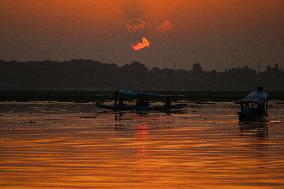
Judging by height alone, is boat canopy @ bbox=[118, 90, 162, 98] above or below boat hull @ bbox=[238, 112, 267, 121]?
above

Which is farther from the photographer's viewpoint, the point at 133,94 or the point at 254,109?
the point at 133,94

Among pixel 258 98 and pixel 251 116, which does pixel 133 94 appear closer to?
pixel 258 98

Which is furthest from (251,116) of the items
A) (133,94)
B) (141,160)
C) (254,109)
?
(141,160)

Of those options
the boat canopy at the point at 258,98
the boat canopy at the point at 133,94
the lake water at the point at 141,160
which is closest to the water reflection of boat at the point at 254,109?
the boat canopy at the point at 258,98

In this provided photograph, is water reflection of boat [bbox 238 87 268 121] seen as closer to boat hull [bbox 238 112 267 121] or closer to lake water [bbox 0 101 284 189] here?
boat hull [bbox 238 112 267 121]

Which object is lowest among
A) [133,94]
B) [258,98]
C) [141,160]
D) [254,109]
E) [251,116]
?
[141,160]

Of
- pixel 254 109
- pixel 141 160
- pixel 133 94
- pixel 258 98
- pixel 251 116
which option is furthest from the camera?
pixel 133 94

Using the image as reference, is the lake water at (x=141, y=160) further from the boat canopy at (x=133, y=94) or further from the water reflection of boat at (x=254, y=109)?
the boat canopy at (x=133, y=94)

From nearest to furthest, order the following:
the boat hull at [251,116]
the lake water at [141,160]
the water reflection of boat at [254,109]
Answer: the lake water at [141,160]
the boat hull at [251,116]
the water reflection of boat at [254,109]

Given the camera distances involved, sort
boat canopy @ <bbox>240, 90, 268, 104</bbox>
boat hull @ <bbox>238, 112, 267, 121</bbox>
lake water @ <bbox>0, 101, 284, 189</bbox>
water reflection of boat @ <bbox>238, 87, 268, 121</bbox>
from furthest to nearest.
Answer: boat canopy @ <bbox>240, 90, 268, 104</bbox> → water reflection of boat @ <bbox>238, 87, 268, 121</bbox> → boat hull @ <bbox>238, 112, 267, 121</bbox> → lake water @ <bbox>0, 101, 284, 189</bbox>

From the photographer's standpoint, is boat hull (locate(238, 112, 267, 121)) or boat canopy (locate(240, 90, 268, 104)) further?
boat canopy (locate(240, 90, 268, 104))

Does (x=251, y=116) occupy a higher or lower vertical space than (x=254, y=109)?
lower

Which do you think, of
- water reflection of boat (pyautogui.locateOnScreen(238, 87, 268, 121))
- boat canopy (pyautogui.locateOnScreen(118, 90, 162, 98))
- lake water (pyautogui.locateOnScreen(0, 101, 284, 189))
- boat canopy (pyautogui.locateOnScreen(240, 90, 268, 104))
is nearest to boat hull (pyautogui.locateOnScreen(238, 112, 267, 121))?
Answer: water reflection of boat (pyautogui.locateOnScreen(238, 87, 268, 121))

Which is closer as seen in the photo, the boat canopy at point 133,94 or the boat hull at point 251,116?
the boat hull at point 251,116
